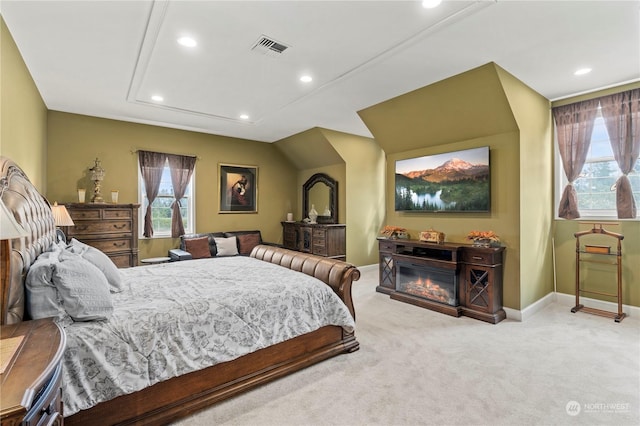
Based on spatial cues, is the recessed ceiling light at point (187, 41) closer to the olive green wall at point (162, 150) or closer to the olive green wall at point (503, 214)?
the olive green wall at point (162, 150)

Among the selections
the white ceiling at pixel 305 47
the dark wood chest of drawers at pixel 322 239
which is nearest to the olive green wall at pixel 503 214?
the white ceiling at pixel 305 47

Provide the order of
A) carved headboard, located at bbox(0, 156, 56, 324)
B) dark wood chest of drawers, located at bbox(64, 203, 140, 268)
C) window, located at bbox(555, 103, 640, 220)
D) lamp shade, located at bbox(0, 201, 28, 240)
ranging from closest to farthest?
lamp shade, located at bbox(0, 201, 28, 240), carved headboard, located at bbox(0, 156, 56, 324), window, located at bbox(555, 103, 640, 220), dark wood chest of drawers, located at bbox(64, 203, 140, 268)

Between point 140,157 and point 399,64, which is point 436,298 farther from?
point 140,157

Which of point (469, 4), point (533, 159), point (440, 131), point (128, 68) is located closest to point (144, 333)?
point (128, 68)

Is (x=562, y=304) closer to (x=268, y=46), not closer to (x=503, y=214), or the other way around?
(x=503, y=214)

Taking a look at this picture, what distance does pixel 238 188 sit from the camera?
653 cm

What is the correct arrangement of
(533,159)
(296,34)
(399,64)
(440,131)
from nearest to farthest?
1. (296,34)
2. (399,64)
3. (533,159)
4. (440,131)

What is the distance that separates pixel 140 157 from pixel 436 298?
17.5 feet

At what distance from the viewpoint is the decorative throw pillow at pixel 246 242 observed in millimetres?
6175

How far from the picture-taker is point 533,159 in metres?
3.92

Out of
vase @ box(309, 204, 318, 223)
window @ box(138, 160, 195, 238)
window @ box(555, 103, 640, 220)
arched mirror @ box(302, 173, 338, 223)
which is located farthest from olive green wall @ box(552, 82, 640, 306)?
window @ box(138, 160, 195, 238)

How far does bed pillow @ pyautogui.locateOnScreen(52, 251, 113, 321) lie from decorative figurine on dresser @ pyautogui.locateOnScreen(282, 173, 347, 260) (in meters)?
4.43

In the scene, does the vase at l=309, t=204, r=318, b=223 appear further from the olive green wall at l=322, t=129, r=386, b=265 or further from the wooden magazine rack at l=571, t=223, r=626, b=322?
the wooden magazine rack at l=571, t=223, r=626, b=322

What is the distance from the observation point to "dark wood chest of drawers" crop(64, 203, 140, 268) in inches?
173
